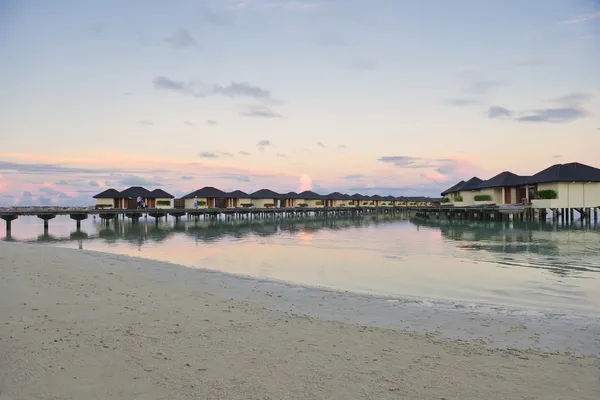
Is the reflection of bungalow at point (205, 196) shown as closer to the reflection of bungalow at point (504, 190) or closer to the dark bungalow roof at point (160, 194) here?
the dark bungalow roof at point (160, 194)

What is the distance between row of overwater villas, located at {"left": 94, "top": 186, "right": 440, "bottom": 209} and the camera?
5169cm

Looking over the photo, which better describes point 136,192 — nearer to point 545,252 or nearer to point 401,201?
point 545,252

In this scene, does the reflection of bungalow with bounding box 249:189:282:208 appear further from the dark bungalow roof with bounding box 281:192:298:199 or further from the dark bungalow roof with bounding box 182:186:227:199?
the dark bungalow roof with bounding box 182:186:227:199

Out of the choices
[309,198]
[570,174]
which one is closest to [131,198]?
[309,198]

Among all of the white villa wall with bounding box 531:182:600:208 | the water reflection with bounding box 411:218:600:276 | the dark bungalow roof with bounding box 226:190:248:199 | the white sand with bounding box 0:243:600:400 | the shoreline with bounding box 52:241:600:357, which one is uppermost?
the dark bungalow roof with bounding box 226:190:248:199

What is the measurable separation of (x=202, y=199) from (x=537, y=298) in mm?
54928

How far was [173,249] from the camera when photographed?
21609 millimetres

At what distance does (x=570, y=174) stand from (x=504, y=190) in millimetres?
8844

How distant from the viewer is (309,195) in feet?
249

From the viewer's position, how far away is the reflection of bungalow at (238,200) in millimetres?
63188

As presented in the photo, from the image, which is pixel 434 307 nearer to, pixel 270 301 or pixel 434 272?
pixel 270 301

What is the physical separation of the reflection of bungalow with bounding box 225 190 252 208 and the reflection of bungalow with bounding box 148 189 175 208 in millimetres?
9911

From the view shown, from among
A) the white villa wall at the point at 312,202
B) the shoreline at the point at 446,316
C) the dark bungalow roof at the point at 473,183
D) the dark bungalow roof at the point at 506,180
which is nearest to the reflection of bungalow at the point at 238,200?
the white villa wall at the point at 312,202

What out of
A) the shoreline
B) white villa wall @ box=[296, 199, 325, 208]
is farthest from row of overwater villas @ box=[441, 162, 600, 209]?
white villa wall @ box=[296, 199, 325, 208]
